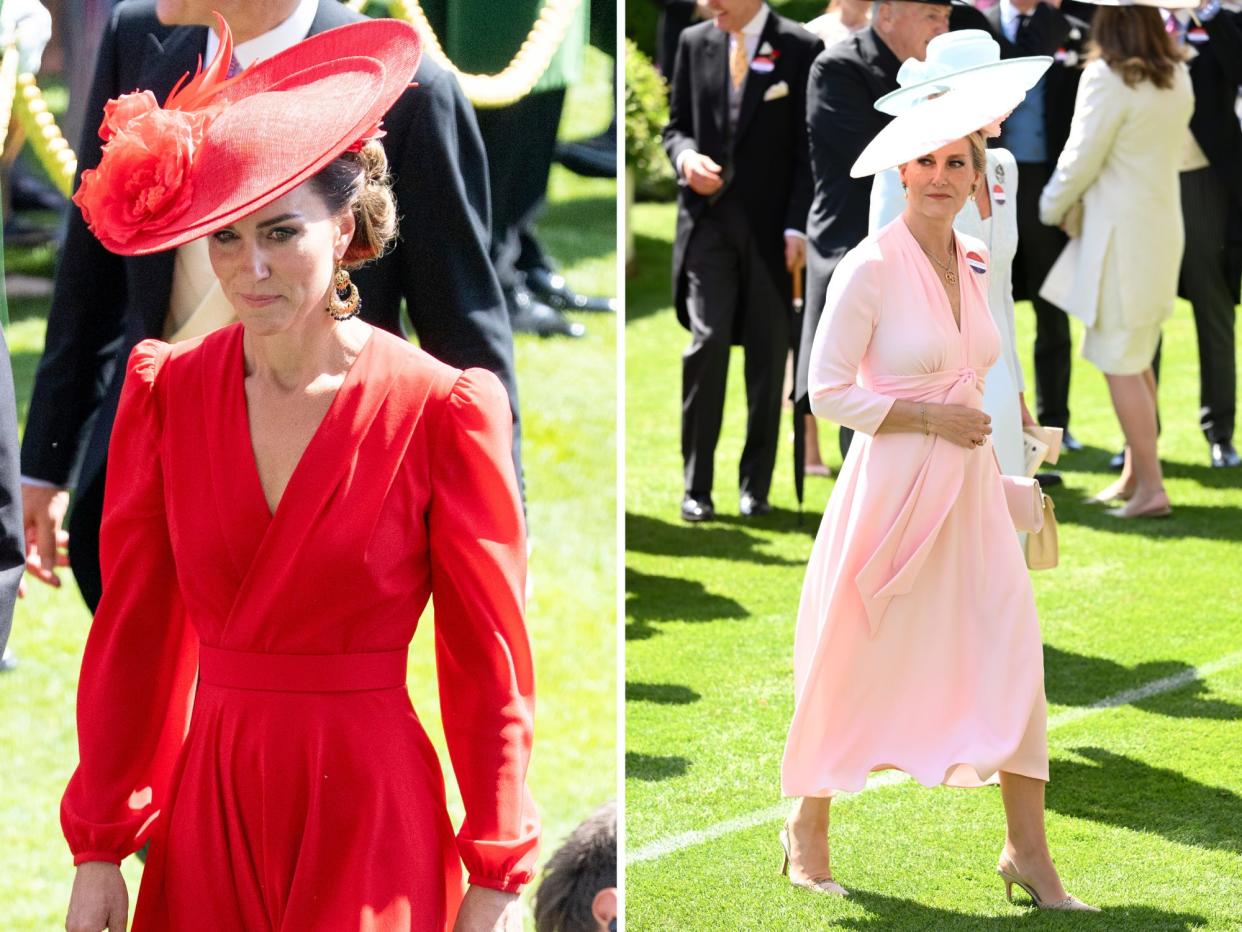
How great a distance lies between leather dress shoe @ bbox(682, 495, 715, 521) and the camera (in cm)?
918

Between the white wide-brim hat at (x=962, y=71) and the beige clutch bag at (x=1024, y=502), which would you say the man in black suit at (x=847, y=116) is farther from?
the white wide-brim hat at (x=962, y=71)

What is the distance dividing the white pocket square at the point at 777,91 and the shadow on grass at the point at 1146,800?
3.56 m

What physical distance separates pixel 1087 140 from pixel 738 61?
1512 millimetres

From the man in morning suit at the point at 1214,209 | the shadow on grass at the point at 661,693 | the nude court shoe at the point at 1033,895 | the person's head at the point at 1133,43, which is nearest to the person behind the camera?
the nude court shoe at the point at 1033,895

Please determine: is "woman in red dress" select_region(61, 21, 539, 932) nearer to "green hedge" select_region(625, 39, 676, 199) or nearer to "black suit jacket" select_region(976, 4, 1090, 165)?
"black suit jacket" select_region(976, 4, 1090, 165)

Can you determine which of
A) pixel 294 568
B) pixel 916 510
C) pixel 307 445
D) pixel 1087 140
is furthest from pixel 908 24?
pixel 294 568

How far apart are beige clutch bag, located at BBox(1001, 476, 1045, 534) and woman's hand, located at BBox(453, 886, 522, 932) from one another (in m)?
2.44

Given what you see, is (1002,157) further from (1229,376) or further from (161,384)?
(1229,376)

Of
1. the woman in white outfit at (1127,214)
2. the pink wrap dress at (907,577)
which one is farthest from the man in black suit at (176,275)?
the woman in white outfit at (1127,214)

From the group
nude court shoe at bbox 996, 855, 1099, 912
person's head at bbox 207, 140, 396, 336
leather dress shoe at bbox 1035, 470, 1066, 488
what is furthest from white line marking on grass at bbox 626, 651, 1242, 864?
leather dress shoe at bbox 1035, 470, 1066, 488

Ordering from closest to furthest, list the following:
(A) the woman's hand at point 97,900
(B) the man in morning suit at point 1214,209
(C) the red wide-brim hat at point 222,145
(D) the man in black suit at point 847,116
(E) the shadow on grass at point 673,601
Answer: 1. (C) the red wide-brim hat at point 222,145
2. (A) the woman's hand at point 97,900
3. (D) the man in black suit at point 847,116
4. (E) the shadow on grass at point 673,601
5. (B) the man in morning suit at point 1214,209

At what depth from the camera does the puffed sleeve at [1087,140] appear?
8.44 m

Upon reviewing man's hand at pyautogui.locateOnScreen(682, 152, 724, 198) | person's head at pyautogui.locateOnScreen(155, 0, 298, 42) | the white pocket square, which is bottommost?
man's hand at pyautogui.locateOnScreen(682, 152, 724, 198)

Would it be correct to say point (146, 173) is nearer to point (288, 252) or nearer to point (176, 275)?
point (288, 252)
